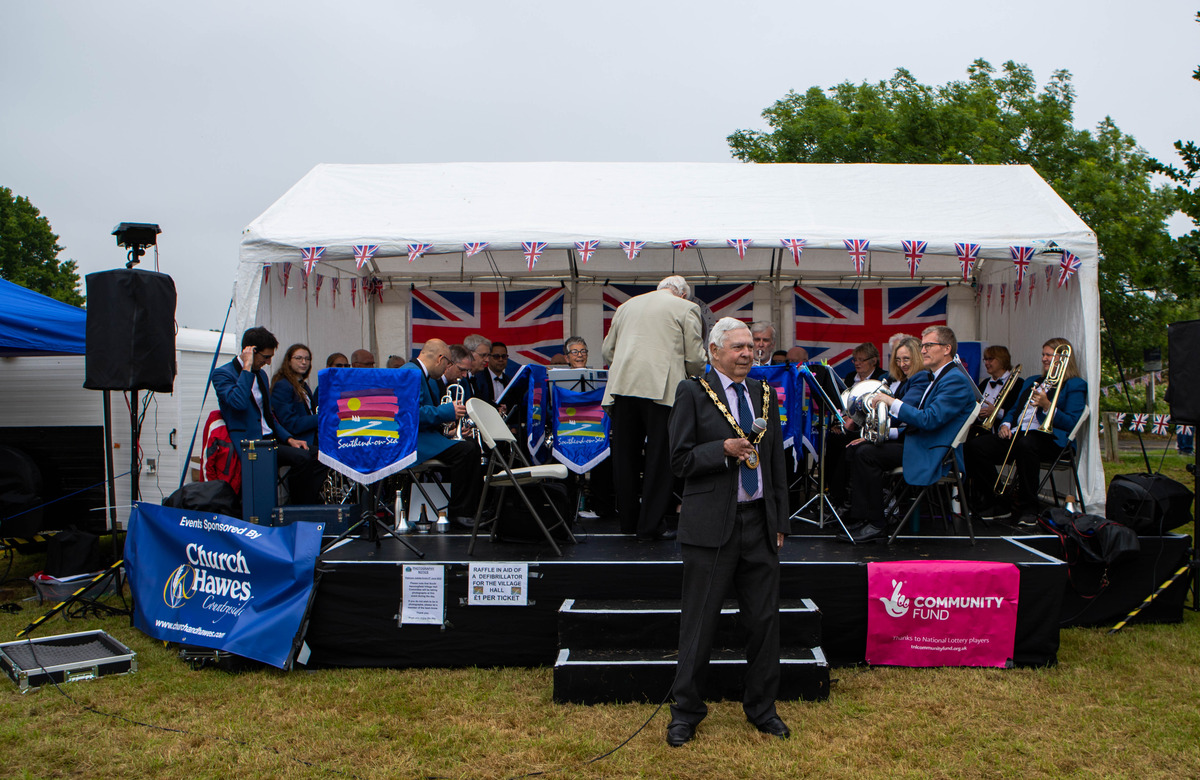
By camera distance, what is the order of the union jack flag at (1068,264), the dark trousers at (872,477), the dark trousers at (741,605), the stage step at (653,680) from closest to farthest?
the dark trousers at (741,605) < the stage step at (653,680) < the dark trousers at (872,477) < the union jack flag at (1068,264)

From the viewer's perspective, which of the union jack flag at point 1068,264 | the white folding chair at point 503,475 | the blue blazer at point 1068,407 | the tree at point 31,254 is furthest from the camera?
the tree at point 31,254

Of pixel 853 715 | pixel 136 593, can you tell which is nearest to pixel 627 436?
pixel 853 715

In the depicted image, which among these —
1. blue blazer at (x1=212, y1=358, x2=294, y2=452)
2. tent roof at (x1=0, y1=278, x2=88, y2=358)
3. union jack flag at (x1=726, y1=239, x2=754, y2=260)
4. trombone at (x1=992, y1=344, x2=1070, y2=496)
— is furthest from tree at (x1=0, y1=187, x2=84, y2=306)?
trombone at (x1=992, y1=344, x2=1070, y2=496)

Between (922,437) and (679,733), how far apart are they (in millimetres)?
2342

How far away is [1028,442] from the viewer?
5578 millimetres

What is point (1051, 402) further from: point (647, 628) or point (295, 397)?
point (295, 397)

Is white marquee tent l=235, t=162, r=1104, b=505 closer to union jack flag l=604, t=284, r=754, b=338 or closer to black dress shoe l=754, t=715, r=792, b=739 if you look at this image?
union jack flag l=604, t=284, r=754, b=338

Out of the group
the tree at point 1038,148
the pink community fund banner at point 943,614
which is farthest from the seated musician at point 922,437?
the tree at point 1038,148

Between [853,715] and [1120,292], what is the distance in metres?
13.7

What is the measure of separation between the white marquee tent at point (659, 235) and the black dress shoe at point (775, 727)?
3.28m

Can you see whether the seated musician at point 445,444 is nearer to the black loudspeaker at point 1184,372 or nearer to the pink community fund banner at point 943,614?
the pink community fund banner at point 943,614

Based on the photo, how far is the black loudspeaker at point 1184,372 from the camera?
4805 mm

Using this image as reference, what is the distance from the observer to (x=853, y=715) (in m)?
3.50

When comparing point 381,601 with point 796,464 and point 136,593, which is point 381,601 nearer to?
point 136,593
